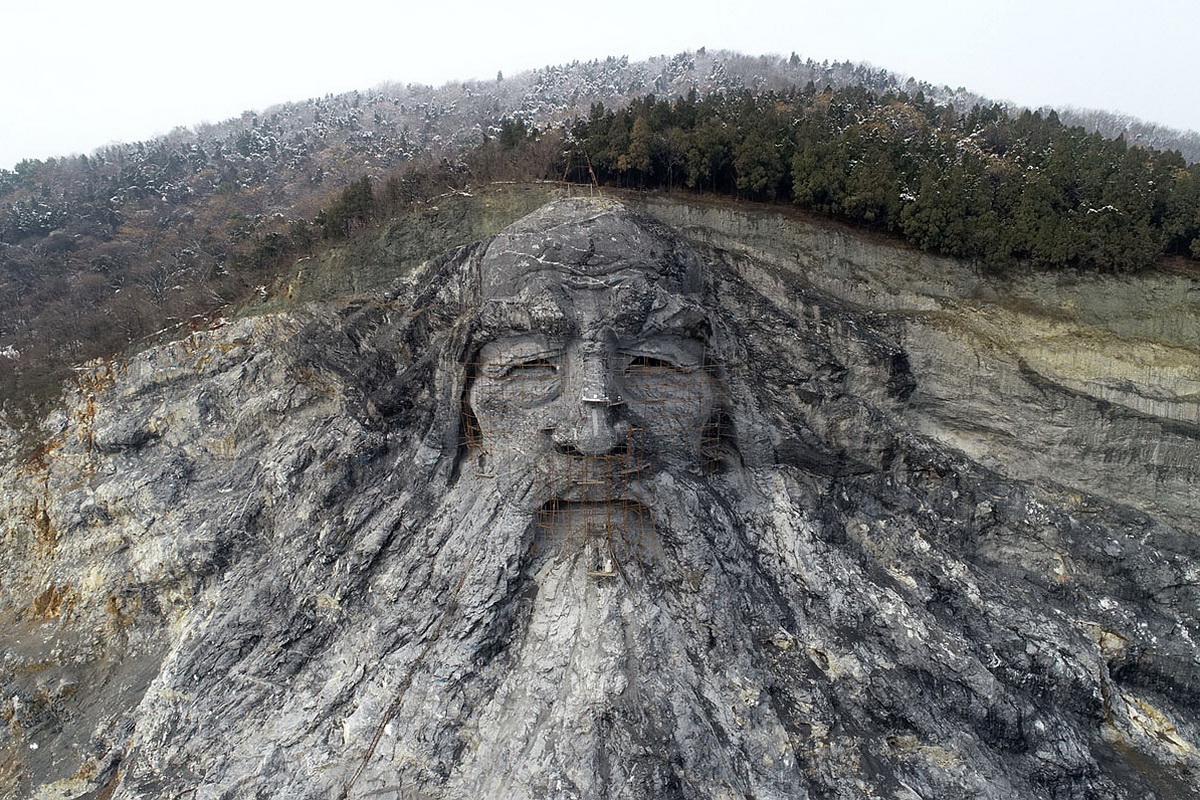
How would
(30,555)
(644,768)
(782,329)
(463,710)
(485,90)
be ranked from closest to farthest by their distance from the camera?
1. (644,768)
2. (463,710)
3. (782,329)
4. (30,555)
5. (485,90)

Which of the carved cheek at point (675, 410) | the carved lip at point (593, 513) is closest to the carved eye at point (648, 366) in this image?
the carved cheek at point (675, 410)

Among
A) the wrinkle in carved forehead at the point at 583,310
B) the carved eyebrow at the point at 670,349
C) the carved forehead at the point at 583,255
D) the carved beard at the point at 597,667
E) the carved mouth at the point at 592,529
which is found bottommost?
the carved beard at the point at 597,667

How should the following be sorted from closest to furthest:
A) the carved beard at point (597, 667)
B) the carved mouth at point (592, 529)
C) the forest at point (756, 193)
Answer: the carved beard at point (597, 667)
the carved mouth at point (592, 529)
the forest at point (756, 193)

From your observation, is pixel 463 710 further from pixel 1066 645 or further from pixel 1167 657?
pixel 1167 657

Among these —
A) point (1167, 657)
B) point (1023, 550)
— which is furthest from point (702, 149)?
point (1167, 657)

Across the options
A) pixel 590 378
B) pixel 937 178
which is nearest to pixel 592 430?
pixel 590 378

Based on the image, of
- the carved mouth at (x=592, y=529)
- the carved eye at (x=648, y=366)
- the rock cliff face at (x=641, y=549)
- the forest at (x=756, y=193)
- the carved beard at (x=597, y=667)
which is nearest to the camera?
the carved beard at (x=597, y=667)

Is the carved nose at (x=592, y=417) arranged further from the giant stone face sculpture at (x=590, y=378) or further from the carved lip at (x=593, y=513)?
the carved lip at (x=593, y=513)
